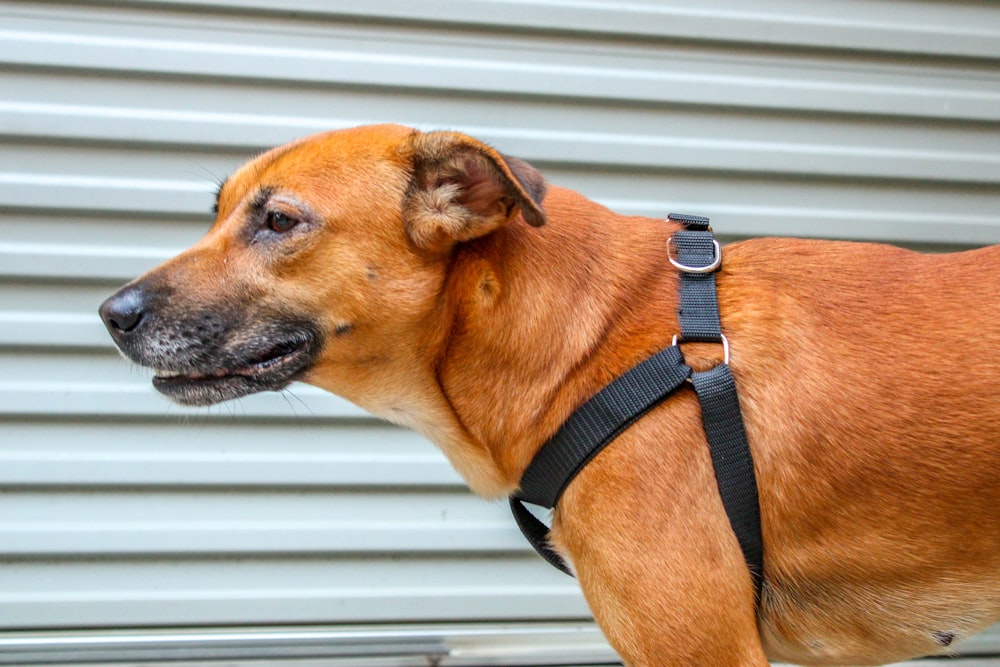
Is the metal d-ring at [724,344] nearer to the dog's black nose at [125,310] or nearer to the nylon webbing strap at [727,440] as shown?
the nylon webbing strap at [727,440]

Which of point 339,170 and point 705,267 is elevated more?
point 339,170

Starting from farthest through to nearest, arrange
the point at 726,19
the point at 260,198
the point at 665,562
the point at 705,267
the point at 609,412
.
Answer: the point at 726,19, the point at 260,198, the point at 705,267, the point at 609,412, the point at 665,562

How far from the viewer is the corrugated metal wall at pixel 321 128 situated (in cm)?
332

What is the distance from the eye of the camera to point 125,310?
81.4 inches

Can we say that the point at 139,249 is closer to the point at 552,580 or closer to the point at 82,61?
the point at 82,61

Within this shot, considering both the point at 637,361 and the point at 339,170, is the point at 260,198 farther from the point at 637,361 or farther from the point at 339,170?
the point at 637,361

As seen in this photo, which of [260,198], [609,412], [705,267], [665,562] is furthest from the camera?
[260,198]

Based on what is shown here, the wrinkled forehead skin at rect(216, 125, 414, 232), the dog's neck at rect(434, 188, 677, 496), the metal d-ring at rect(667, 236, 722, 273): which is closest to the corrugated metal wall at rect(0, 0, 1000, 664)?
the wrinkled forehead skin at rect(216, 125, 414, 232)

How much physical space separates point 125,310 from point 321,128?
1.56 m

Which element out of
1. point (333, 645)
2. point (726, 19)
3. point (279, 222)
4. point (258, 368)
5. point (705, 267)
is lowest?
point (333, 645)

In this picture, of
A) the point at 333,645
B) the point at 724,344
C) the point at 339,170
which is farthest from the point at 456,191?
the point at 333,645

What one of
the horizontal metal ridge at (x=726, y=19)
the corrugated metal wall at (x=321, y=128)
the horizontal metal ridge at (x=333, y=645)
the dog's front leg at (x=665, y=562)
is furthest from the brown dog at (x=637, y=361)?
the horizontal metal ridge at (x=333, y=645)

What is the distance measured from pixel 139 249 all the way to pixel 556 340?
207 centimetres

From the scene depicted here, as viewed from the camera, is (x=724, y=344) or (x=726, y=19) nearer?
(x=724, y=344)
